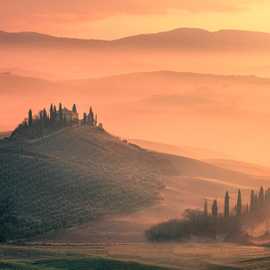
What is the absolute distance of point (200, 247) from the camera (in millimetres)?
199375

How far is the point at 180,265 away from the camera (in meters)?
169

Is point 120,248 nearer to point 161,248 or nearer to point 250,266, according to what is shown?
point 161,248

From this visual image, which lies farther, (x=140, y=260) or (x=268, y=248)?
(x=268, y=248)

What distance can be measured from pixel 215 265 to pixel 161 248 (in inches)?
1304

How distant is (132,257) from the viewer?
18112cm

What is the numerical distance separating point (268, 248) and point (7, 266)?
154ft

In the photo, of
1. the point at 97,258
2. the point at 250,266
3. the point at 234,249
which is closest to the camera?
the point at 250,266

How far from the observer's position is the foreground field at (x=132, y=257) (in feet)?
545

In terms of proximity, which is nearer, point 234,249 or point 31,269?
point 31,269

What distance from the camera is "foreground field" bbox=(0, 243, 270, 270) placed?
545 ft

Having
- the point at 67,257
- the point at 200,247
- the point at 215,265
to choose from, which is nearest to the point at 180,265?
the point at 215,265

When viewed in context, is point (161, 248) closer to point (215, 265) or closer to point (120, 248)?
point (120, 248)

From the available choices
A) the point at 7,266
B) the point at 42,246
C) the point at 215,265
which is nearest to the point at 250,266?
the point at 215,265

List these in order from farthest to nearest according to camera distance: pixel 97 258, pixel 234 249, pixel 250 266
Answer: pixel 234 249 < pixel 97 258 < pixel 250 266
